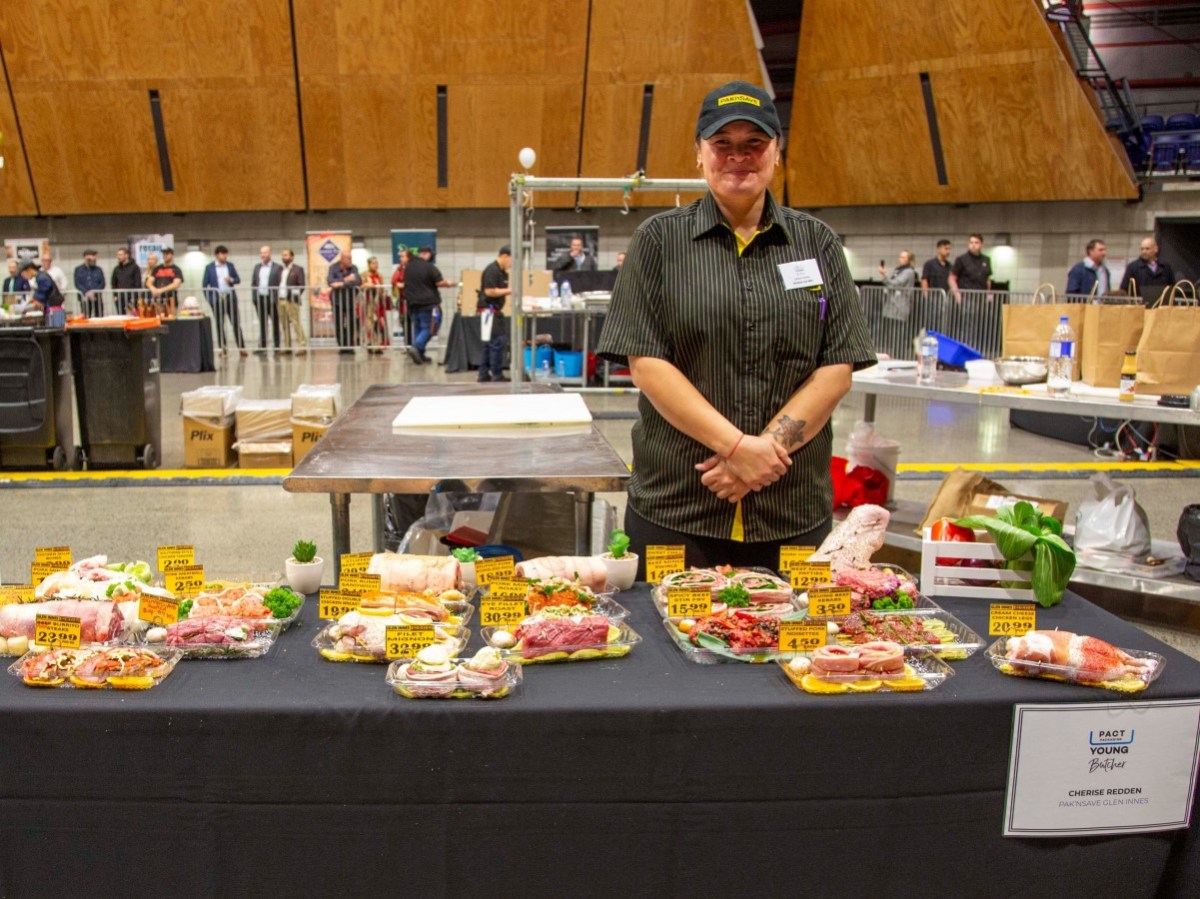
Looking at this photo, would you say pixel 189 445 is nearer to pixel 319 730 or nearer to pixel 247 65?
pixel 319 730

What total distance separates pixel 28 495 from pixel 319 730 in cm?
574

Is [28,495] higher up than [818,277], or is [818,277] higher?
[818,277]

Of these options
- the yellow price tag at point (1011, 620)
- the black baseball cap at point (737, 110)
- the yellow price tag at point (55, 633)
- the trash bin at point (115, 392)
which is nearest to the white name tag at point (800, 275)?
the black baseball cap at point (737, 110)

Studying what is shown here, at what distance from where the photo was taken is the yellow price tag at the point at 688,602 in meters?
2.00

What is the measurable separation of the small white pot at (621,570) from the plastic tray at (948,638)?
464mm

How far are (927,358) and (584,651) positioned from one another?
3.47 metres

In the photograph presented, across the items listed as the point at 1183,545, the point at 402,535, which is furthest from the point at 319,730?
the point at 1183,545

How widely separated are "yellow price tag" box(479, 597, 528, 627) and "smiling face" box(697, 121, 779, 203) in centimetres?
96

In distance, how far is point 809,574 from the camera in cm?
215

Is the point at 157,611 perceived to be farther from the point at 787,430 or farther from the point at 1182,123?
the point at 1182,123

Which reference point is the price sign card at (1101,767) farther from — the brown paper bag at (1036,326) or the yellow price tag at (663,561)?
the brown paper bag at (1036,326)

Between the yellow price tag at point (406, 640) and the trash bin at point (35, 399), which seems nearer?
the yellow price tag at point (406, 640)

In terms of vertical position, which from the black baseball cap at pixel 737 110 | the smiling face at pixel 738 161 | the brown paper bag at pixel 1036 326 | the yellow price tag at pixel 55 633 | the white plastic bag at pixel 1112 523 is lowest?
the white plastic bag at pixel 1112 523

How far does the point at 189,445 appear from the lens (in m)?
7.29
